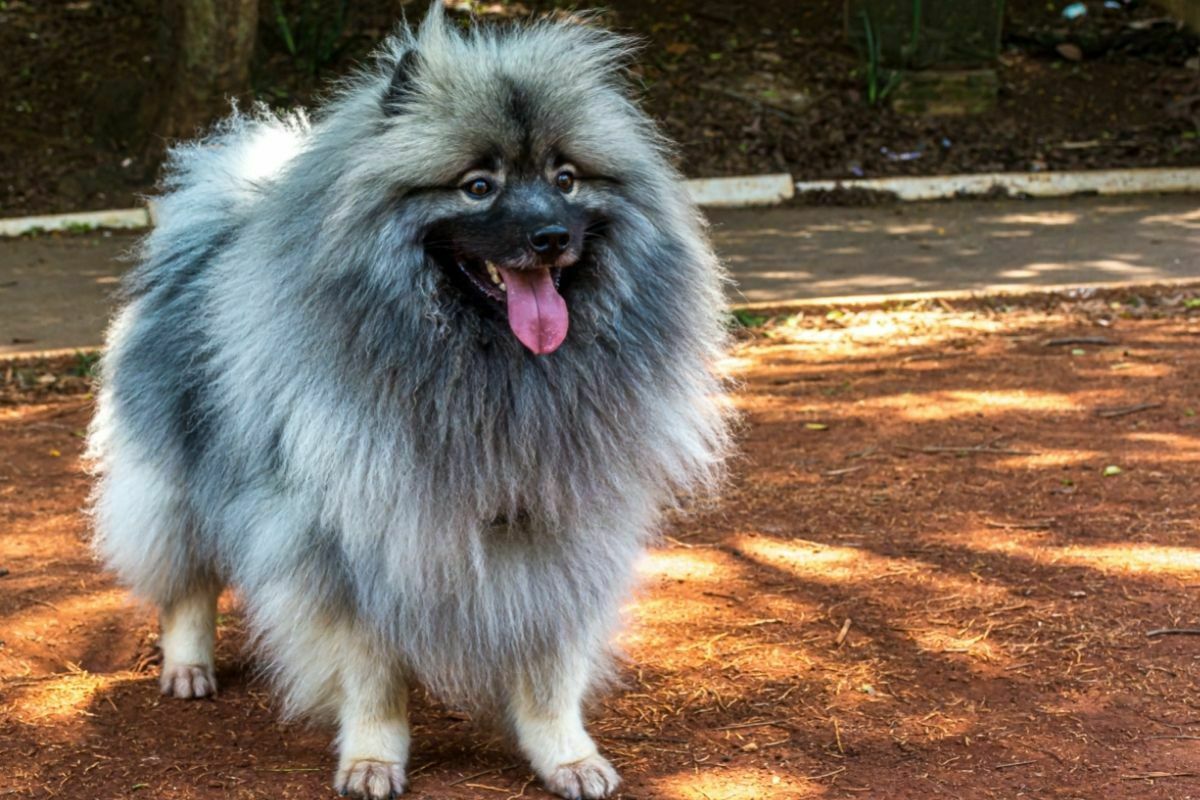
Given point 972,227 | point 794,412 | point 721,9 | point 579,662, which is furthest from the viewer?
point 721,9

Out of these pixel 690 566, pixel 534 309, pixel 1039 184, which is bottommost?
pixel 690 566

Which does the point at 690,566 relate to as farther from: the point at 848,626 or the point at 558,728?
the point at 558,728

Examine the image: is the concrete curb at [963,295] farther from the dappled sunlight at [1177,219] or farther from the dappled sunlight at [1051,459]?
the dappled sunlight at [1051,459]

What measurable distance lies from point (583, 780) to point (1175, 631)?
1777mm

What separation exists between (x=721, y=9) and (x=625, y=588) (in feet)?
34.2

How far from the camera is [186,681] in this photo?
3.86 metres

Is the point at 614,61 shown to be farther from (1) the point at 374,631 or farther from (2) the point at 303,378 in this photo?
(1) the point at 374,631

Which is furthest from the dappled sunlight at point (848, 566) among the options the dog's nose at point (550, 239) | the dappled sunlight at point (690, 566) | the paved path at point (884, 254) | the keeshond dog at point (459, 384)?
the paved path at point (884, 254)

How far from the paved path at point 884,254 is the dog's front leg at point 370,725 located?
13.9 feet

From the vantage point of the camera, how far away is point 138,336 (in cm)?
374

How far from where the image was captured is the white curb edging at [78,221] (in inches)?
373

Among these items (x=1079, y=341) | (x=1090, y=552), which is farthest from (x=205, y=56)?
(x=1090, y=552)

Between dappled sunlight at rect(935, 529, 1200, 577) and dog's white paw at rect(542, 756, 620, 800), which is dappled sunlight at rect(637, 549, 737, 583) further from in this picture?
dog's white paw at rect(542, 756, 620, 800)

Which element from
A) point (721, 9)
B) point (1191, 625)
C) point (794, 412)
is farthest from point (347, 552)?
point (721, 9)
